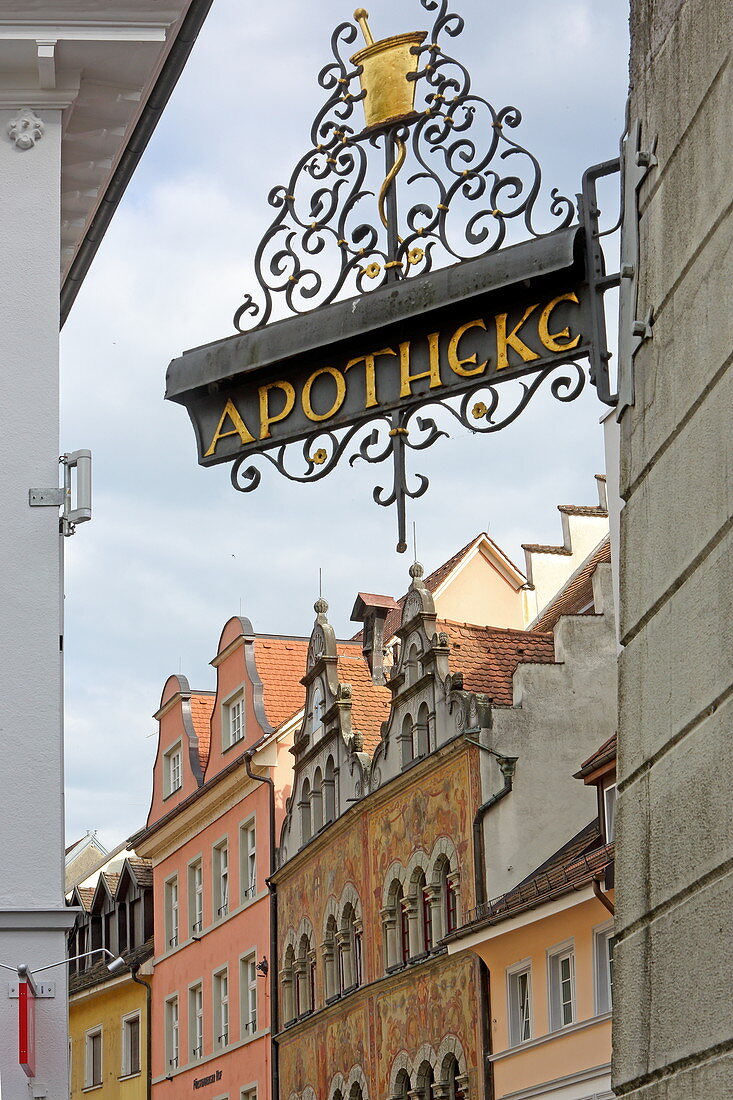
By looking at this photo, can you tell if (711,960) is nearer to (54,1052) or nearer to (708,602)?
(708,602)

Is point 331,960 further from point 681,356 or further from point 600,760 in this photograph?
point 681,356

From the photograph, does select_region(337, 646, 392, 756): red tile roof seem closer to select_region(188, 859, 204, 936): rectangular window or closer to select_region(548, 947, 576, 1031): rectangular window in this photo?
select_region(188, 859, 204, 936): rectangular window

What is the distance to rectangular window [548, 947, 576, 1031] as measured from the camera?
75.6 feet

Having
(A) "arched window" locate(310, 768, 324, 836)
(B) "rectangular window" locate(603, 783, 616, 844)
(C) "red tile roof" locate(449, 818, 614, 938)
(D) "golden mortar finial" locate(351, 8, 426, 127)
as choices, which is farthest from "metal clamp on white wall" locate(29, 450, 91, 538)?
Answer: (A) "arched window" locate(310, 768, 324, 836)

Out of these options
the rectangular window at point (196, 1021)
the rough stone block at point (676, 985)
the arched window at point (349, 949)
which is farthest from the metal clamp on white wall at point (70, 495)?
the rectangular window at point (196, 1021)

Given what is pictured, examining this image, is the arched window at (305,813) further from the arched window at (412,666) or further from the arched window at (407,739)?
the arched window at (412,666)

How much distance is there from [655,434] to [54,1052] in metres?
6.43

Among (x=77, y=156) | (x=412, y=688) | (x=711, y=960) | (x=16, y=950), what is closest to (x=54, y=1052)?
(x=16, y=950)

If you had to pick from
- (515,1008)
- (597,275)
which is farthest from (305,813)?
(597,275)

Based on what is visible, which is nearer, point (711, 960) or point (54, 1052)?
point (711, 960)

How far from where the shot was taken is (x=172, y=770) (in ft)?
134

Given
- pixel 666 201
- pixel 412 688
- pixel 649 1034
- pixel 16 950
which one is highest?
pixel 412 688

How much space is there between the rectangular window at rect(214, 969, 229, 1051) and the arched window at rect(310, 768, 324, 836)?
207 inches

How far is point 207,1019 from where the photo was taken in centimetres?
3697
